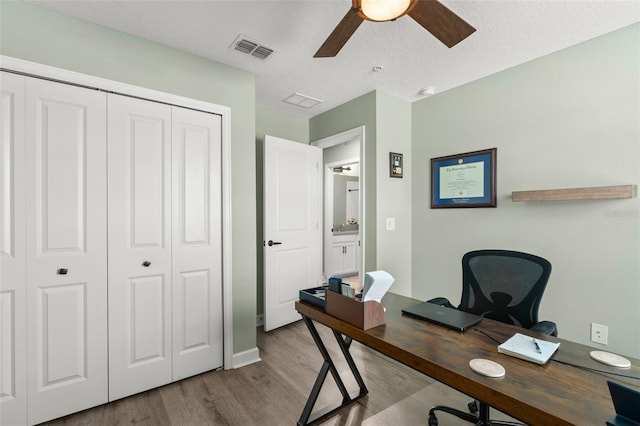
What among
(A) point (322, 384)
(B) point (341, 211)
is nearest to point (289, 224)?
(A) point (322, 384)

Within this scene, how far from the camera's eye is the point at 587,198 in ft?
6.97

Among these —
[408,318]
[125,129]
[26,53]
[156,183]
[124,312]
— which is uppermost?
[26,53]

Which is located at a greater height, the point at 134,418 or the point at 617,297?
the point at 617,297

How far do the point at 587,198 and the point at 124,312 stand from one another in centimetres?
338

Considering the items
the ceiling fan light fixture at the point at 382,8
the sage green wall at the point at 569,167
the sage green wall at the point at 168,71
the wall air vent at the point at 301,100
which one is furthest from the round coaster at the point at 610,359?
the wall air vent at the point at 301,100

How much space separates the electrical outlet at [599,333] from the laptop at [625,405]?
194 cm

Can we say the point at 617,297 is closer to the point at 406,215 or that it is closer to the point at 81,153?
the point at 406,215

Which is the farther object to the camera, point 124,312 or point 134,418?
point 124,312

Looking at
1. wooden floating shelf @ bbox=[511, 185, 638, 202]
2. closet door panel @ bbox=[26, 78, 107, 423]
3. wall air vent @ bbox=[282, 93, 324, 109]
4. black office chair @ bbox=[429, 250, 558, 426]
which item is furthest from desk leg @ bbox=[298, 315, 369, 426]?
wall air vent @ bbox=[282, 93, 324, 109]

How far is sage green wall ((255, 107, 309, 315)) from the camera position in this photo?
3.46m

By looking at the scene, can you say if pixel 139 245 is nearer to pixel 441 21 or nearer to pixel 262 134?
pixel 262 134

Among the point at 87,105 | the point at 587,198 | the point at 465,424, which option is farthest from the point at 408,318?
the point at 87,105

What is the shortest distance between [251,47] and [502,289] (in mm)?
2432

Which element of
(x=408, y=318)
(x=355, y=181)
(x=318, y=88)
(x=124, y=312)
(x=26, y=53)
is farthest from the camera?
(x=355, y=181)
